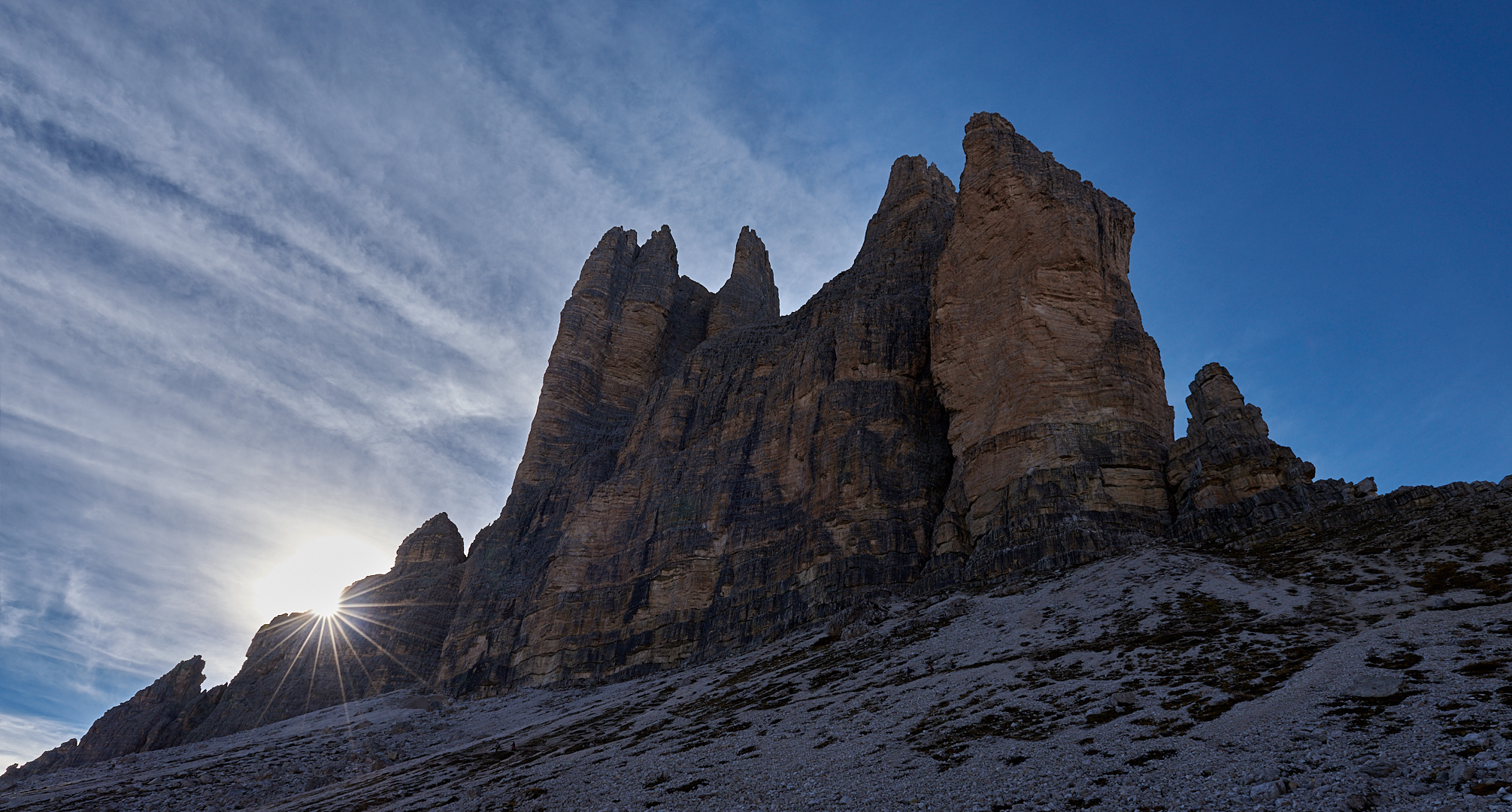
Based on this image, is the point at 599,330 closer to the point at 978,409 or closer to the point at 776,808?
the point at 978,409

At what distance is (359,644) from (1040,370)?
83.2 m

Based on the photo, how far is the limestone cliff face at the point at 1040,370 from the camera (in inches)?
1845

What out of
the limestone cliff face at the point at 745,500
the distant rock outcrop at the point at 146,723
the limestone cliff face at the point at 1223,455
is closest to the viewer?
the limestone cliff face at the point at 1223,455

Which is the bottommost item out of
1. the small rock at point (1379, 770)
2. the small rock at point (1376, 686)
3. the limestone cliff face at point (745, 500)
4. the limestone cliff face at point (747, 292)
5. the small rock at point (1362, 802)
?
the small rock at point (1362, 802)

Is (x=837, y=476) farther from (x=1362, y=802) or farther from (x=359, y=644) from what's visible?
(x=359, y=644)

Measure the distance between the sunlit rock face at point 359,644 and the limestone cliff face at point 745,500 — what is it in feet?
26.4

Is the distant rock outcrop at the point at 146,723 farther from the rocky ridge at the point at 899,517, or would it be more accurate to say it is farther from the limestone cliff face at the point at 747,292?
the limestone cliff face at the point at 747,292

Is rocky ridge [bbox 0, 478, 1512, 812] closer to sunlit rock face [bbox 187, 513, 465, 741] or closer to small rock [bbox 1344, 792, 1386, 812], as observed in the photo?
small rock [bbox 1344, 792, 1386, 812]

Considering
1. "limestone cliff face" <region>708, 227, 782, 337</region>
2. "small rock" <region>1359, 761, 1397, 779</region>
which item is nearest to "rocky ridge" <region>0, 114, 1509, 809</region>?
"small rock" <region>1359, 761, 1397, 779</region>

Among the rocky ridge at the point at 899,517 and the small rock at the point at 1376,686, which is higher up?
the rocky ridge at the point at 899,517

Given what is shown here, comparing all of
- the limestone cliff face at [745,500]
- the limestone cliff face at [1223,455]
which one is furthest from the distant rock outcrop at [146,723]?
the limestone cliff face at [1223,455]

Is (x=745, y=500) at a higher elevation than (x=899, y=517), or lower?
higher

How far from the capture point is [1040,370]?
5341 centimetres

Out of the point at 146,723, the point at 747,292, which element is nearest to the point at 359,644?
the point at 146,723
